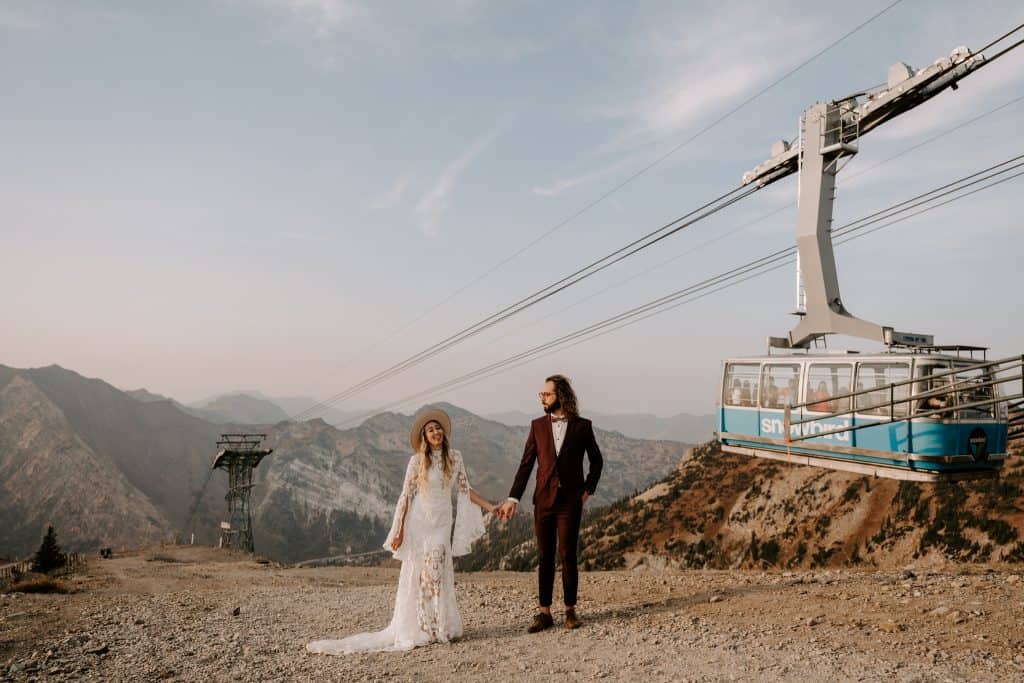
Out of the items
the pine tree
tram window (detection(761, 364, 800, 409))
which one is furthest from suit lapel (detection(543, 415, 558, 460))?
the pine tree

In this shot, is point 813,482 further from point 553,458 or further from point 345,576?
point 553,458

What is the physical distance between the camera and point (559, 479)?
25.0 ft

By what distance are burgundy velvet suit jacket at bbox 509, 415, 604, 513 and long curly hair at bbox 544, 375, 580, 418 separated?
0.10 meters

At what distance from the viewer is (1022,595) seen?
8.40m

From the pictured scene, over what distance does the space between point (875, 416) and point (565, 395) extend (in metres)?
8.65

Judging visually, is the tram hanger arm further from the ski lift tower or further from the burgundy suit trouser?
the ski lift tower

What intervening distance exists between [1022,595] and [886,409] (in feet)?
17.3

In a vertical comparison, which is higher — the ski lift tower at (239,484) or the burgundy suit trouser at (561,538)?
the burgundy suit trouser at (561,538)

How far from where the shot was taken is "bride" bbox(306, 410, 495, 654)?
25.1 feet

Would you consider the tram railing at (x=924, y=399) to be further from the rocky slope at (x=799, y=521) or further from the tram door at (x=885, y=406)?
the rocky slope at (x=799, y=521)

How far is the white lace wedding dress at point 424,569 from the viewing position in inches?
300

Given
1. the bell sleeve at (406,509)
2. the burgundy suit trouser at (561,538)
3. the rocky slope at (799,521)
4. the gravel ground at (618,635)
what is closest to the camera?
the gravel ground at (618,635)

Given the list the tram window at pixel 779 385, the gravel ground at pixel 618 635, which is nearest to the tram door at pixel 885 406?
the tram window at pixel 779 385

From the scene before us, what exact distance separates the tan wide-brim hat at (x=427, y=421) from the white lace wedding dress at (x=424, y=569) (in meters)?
0.24
